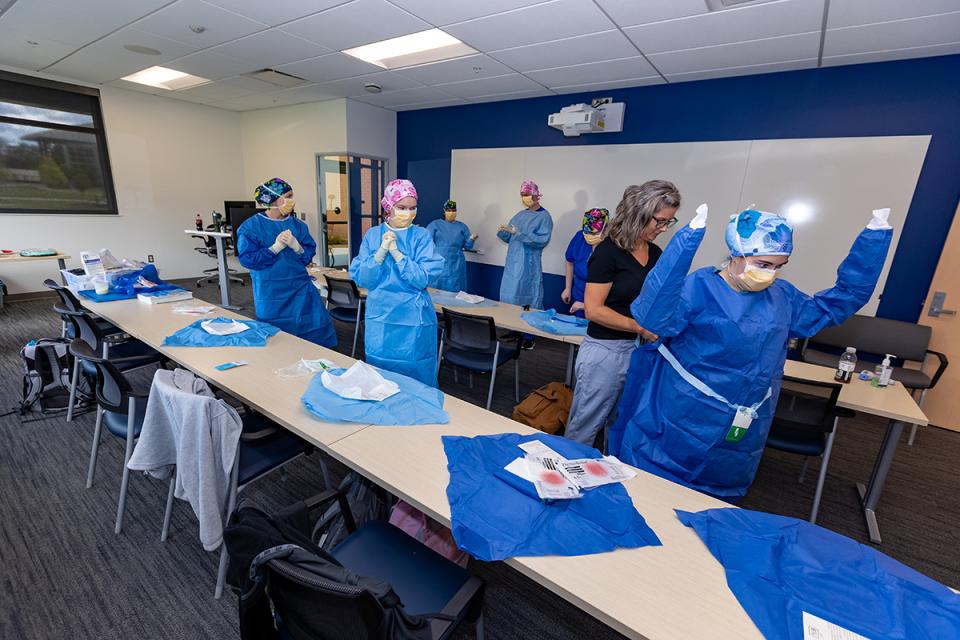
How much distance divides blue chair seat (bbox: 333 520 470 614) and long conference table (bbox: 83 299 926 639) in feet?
0.77

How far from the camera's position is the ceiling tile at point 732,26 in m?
2.38

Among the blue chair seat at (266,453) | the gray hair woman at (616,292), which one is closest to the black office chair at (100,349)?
the blue chair seat at (266,453)

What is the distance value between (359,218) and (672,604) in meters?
6.13

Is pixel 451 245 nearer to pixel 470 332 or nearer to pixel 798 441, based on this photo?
pixel 470 332

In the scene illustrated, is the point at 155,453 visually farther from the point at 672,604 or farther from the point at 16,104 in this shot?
the point at 16,104

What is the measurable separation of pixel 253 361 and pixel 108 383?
0.56 metres

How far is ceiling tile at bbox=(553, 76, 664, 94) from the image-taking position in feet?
12.6

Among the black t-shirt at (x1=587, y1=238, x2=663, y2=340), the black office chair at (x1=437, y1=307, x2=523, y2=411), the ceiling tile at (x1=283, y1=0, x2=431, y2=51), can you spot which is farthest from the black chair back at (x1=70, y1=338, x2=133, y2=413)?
the ceiling tile at (x1=283, y1=0, x2=431, y2=51)

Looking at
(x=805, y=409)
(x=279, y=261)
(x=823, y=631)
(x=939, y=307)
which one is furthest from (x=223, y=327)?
(x=939, y=307)

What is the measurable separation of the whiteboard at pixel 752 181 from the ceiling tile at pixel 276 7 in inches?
106

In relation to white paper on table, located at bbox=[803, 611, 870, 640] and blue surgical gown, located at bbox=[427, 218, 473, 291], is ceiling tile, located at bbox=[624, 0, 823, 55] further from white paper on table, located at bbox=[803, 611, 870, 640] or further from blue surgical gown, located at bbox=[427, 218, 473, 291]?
white paper on table, located at bbox=[803, 611, 870, 640]

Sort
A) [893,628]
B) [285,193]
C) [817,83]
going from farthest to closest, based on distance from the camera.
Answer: [817,83] < [285,193] < [893,628]

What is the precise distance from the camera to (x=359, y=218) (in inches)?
243

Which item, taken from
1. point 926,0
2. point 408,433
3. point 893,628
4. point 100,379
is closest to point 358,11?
point 100,379
